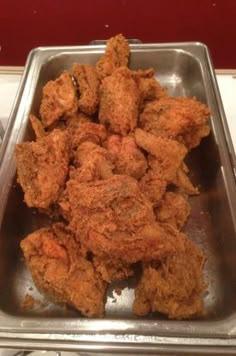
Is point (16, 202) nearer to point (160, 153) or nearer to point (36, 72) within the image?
point (160, 153)

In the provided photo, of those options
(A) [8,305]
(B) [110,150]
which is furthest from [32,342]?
(B) [110,150]

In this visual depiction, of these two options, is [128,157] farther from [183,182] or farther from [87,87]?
[87,87]

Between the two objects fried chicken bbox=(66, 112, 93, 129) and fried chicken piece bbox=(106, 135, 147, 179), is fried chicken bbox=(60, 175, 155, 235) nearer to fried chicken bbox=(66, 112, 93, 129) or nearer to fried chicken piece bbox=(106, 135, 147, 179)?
fried chicken piece bbox=(106, 135, 147, 179)

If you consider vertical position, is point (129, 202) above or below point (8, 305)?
above

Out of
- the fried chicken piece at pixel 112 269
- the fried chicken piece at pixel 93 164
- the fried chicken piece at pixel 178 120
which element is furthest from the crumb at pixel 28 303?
the fried chicken piece at pixel 178 120

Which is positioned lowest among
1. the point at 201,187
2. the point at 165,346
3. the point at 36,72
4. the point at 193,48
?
the point at 165,346

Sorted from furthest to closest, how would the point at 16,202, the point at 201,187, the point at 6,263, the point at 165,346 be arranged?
1. the point at 201,187
2. the point at 16,202
3. the point at 6,263
4. the point at 165,346

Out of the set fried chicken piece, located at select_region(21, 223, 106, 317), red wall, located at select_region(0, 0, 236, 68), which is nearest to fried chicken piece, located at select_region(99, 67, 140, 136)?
fried chicken piece, located at select_region(21, 223, 106, 317)
